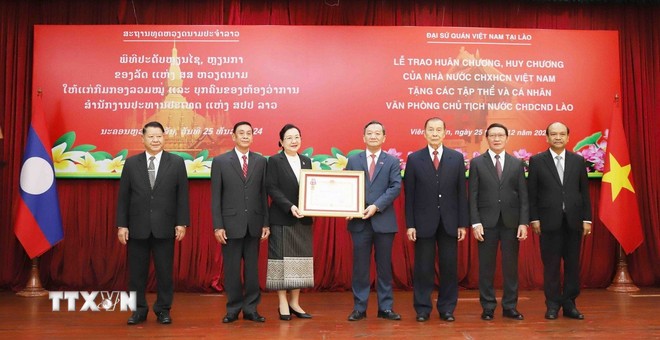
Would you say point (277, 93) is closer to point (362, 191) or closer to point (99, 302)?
point (362, 191)

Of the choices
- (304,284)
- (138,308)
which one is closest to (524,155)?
(304,284)

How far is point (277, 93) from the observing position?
18.0ft

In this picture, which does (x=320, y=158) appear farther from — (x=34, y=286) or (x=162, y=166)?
(x=34, y=286)

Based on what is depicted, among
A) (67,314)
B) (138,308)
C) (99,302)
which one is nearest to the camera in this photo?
(138,308)

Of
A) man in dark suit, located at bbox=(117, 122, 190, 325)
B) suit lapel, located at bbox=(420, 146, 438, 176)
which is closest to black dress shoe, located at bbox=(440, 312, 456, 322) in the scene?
suit lapel, located at bbox=(420, 146, 438, 176)

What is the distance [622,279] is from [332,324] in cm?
308

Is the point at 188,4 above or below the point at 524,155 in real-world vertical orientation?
above

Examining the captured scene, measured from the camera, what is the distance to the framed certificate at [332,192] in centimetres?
388

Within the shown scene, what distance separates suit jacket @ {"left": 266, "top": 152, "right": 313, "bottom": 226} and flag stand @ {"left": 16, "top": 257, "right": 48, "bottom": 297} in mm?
2545

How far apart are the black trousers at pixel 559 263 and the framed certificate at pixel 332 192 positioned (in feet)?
4.24

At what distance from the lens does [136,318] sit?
386 centimetres

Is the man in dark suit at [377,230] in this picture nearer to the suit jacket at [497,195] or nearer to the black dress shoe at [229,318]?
the suit jacket at [497,195]

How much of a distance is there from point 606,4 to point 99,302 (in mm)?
5359

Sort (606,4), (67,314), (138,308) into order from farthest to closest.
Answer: (606,4) < (67,314) < (138,308)
